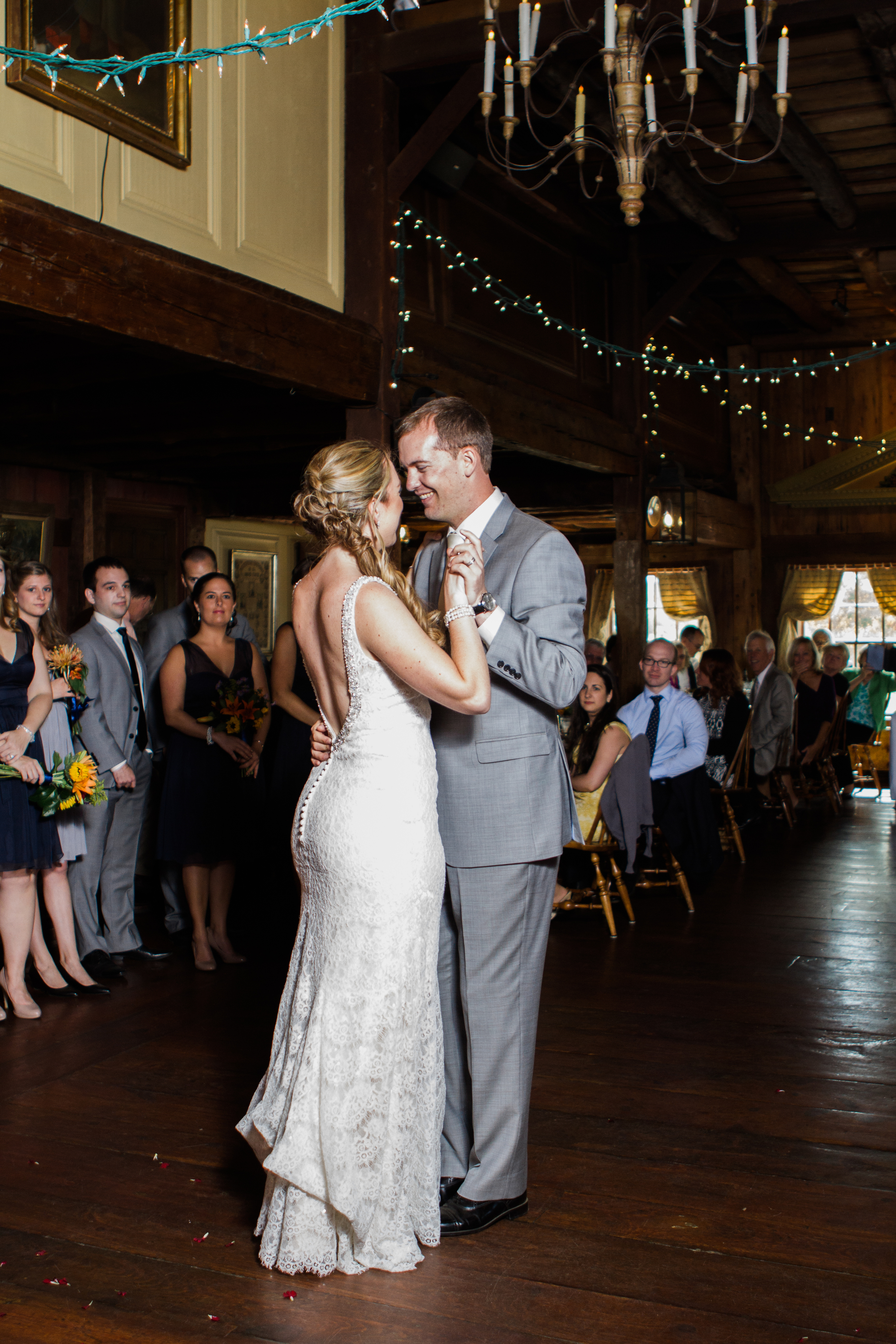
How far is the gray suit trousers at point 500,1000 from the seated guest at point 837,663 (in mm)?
8840

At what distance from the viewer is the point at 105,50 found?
4.53m

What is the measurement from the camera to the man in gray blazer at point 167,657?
5.44 metres

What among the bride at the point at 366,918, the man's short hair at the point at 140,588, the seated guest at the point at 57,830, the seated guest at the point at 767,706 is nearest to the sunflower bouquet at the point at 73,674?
the seated guest at the point at 57,830

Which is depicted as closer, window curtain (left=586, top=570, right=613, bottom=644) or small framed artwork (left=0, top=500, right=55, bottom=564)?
small framed artwork (left=0, top=500, right=55, bottom=564)

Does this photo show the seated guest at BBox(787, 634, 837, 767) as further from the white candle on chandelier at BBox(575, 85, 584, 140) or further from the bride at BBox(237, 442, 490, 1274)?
the bride at BBox(237, 442, 490, 1274)

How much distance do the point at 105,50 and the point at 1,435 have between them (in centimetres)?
302

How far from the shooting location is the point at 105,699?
4.91 meters

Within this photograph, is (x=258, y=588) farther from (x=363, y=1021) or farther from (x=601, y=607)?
(x=363, y=1021)

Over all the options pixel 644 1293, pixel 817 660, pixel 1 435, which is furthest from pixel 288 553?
pixel 644 1293

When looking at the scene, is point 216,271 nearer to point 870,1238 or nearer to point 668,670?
point 668,670

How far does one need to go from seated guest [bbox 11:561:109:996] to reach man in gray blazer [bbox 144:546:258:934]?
22.4 inches

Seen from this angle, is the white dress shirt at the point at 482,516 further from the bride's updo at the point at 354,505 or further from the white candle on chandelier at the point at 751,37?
the white candle on chandelier at the point at 751,37

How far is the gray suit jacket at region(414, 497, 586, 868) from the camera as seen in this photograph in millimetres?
2592

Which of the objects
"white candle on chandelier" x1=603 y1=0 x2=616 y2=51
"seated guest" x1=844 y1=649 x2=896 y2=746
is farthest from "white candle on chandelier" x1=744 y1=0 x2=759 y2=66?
"seated guest" x1=844 y1=649 x2=896 y2=746
